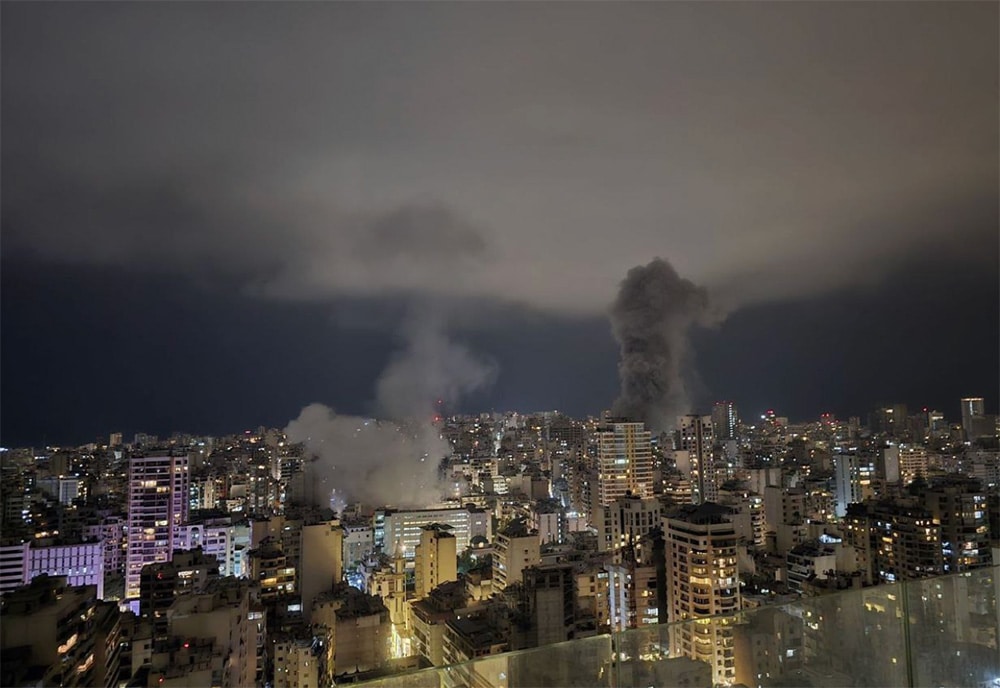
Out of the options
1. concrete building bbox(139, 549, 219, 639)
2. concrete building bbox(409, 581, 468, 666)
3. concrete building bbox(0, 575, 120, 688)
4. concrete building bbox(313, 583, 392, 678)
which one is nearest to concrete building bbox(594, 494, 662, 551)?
concrete building bbox(409, 581, 468, 666)

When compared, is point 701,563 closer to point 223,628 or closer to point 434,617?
point 434,617

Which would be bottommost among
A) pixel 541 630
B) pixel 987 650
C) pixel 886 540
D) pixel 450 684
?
pixel 541 630

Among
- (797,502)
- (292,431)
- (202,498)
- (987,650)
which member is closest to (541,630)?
(987,650)

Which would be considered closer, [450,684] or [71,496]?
[450,684]

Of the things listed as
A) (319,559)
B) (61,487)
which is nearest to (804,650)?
(319,559)

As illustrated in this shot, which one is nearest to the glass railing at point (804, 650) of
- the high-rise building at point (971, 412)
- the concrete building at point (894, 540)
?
the concrete building at point (894, 540)

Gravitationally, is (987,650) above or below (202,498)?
above

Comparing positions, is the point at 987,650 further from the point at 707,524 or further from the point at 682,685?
the point at 707,524
